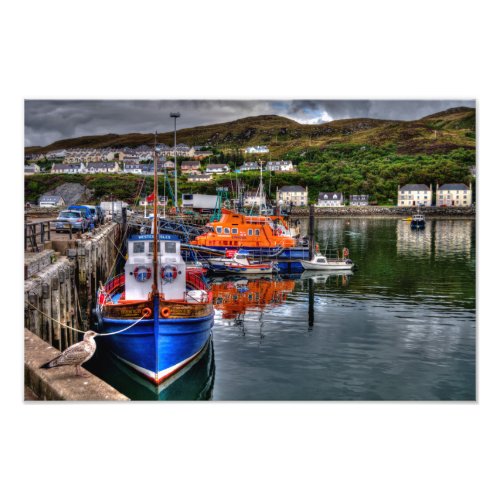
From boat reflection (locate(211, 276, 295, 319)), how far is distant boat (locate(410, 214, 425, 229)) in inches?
826

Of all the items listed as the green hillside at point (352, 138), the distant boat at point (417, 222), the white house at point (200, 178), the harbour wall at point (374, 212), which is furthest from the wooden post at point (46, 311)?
the distant boat at point (417, 222)

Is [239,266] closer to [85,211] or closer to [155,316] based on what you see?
[85,211]

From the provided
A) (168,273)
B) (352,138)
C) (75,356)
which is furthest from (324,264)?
(75,356)

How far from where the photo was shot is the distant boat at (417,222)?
41.4 metres

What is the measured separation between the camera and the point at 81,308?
1335 cm

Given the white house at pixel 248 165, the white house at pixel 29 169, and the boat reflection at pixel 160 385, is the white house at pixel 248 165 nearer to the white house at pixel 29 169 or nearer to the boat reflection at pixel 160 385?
the white house at pixel 29 169

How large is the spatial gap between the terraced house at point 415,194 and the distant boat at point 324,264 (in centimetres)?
552

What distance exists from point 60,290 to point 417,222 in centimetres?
3666

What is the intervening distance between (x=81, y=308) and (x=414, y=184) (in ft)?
70.3

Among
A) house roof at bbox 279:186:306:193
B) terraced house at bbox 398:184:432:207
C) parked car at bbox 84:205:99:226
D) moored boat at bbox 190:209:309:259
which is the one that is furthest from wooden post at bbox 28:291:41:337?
house roof at bbox 279:186:306:193

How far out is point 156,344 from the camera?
9281 mm
